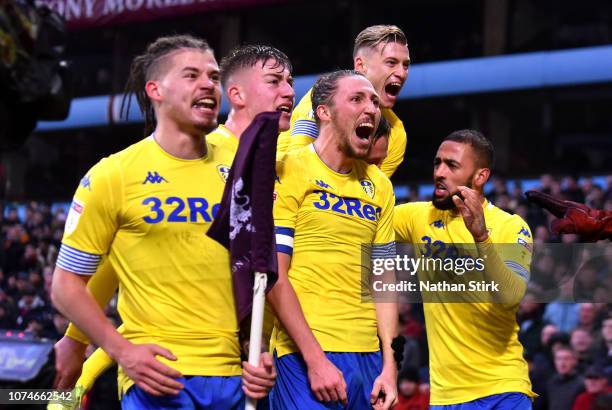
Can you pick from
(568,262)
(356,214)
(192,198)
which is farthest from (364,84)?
(568,262)

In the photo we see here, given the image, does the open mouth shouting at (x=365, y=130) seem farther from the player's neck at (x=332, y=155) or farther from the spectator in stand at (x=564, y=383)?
the spectator in stand at (x=564, y=383)

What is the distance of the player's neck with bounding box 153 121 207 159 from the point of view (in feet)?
13.4

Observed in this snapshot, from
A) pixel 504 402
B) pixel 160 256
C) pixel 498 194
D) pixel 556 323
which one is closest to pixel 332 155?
pixel 160 256

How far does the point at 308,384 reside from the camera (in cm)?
458

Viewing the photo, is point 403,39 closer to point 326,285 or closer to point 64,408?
point 326,285

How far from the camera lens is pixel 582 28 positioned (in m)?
17.7

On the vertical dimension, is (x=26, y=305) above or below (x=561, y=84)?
below

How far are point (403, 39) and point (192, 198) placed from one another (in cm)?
234

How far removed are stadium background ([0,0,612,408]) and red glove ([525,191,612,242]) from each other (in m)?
7.22

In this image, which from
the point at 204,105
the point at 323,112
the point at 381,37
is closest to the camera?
the point at 204,105

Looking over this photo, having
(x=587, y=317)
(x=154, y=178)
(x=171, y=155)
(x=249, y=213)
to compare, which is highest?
(x=587, y=317)

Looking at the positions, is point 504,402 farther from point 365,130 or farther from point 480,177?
point 365,130

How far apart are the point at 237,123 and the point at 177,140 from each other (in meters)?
0.94

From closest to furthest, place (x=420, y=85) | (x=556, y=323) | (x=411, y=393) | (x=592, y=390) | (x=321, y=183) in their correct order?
1. (x=321, y=183)
2. (x=592, y=390)
3. (x=411, y=393)
4. (x=556, y=323)
5. (x=420, y=85)
